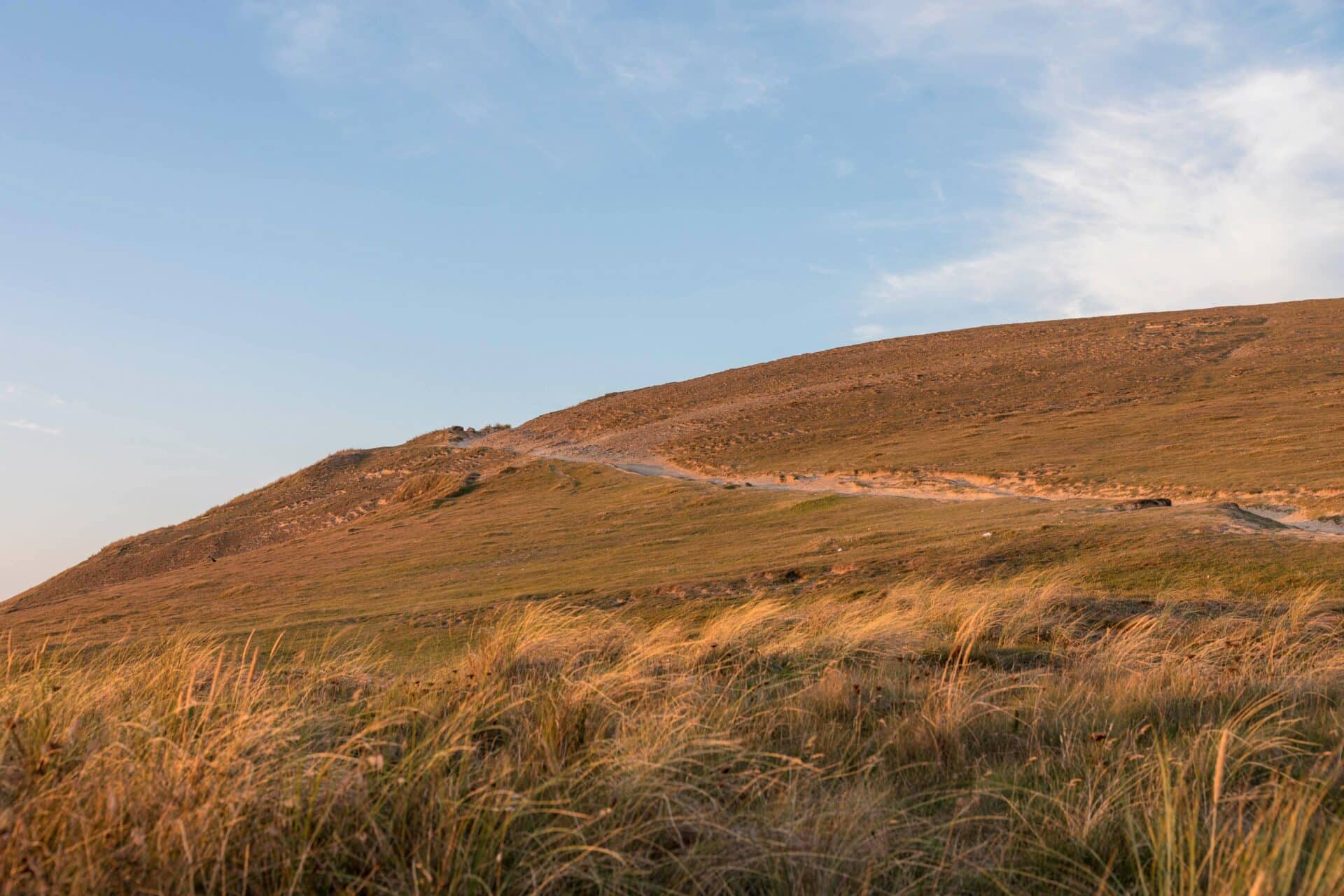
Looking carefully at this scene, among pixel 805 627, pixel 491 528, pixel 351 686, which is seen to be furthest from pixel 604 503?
pixel 351 686

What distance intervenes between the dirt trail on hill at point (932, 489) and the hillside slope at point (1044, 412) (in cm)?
67

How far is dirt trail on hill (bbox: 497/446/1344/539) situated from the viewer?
18.2 meters

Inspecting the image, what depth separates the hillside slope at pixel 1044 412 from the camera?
105 feet

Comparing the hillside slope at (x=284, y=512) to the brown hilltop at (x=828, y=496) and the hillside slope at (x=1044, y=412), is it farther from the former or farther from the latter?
the hillside slope at (x=1044, y=412)

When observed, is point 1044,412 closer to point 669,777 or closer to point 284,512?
point 284,512

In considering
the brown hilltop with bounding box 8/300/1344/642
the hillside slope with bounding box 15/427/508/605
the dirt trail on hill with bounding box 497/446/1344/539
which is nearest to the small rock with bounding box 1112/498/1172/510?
the brown hilltop with bounding box 8/300/1344/642

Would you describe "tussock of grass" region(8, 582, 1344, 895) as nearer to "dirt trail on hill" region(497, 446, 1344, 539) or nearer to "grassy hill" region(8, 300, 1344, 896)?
"grassy hill" region(8, 300, 1344, 896)

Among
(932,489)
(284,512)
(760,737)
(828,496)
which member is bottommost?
(760,737)

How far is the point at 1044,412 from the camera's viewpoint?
53250 mm

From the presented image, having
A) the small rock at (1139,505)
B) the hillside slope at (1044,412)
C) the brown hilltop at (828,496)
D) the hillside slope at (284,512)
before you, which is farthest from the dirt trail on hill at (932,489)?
the hillside slope at (284,512)

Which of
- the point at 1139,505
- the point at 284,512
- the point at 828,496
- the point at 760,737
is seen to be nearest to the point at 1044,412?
the point at 828,496

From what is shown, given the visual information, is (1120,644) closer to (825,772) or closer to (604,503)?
(825,772)

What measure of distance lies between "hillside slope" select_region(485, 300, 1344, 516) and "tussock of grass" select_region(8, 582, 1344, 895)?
20.9 metres

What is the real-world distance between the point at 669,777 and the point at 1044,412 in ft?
177
